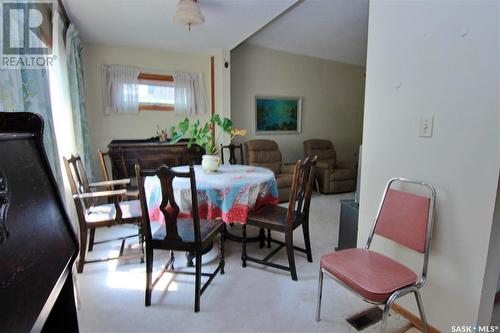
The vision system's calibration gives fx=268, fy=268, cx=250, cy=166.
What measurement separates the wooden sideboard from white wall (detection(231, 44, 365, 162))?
128 cm

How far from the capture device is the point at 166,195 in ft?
5.41

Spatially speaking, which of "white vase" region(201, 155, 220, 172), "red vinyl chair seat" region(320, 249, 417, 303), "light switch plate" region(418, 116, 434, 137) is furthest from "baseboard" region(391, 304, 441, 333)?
"white vase" region(201, 155, 220, 172)

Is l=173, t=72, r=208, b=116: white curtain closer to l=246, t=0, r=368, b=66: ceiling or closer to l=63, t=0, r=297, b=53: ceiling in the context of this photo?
l=63, t=0, r=297, b=53: ceiling

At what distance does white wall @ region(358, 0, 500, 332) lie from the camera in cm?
122

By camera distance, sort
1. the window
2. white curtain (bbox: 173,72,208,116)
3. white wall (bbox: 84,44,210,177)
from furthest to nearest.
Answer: white curtain (bbox: 173,72,208,116), the window, white wall (bbox: 84,44,210,177)

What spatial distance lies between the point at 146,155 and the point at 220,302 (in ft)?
7.76

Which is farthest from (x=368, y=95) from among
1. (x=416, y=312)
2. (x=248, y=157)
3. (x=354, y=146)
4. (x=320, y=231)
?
(x=354, y=146)

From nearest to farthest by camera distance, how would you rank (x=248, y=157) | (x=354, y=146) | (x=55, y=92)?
1. (x=55, y=92)
2. (x=248, y=157)
3. (x=354, y=146)

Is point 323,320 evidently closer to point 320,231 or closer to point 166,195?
point 166,195

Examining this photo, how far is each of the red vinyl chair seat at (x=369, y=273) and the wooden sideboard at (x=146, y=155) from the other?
86.0 inches

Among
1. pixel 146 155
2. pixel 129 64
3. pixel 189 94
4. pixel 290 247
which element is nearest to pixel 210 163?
pixel 290 247

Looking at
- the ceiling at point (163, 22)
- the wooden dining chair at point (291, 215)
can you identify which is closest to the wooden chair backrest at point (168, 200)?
the wooden dining chair at point (291, 215)

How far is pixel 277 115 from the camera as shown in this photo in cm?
500

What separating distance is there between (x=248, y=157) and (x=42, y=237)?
12.2ft
